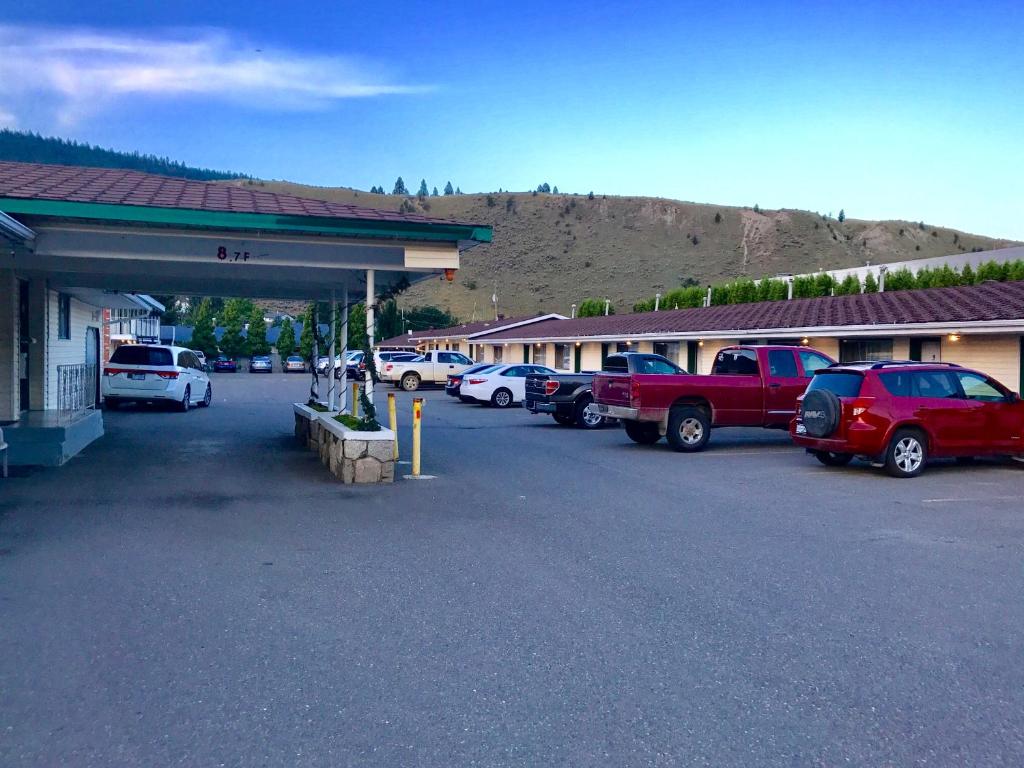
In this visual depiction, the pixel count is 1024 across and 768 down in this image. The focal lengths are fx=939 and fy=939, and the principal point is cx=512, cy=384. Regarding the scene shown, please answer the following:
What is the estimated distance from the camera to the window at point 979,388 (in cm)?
1455

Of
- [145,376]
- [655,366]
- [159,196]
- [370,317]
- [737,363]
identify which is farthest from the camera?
[145,376]

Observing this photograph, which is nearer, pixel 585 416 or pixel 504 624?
pixel 504 624

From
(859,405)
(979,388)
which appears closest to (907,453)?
(859,405)

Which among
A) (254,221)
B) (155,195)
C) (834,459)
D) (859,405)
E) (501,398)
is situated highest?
(155,195)

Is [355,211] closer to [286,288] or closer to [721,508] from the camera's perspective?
[286,288]

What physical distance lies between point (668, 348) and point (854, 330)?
10514 mm

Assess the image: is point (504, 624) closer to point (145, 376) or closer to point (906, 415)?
point (906, 415)

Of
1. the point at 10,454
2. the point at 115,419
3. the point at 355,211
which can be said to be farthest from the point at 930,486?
the point at 115,419

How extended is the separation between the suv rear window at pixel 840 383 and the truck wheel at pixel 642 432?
4210 mm

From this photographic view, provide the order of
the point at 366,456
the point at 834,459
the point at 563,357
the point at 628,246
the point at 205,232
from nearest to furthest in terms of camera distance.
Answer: the point at 205,232, the point at 366,456, the point at 834,459, the point at 563,357, the point at 628,246

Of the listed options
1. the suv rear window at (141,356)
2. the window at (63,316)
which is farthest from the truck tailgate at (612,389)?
the suv rear window at (141,356)

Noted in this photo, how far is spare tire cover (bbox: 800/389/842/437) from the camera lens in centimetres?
1391

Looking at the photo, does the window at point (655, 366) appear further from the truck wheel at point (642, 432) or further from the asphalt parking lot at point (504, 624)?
the asphalt parking lot at point (504, 624)

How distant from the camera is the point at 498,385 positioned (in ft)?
97.8
